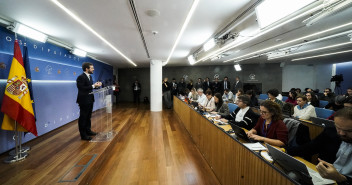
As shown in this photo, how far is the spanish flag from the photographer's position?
8.68ft

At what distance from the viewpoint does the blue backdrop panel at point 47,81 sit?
10.1ft

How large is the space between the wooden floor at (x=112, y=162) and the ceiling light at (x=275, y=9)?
2.76 meters

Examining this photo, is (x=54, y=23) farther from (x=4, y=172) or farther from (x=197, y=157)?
(x=197, y=157)

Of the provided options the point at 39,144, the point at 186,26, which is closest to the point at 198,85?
the point at 186,26

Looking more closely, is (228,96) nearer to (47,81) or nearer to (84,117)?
(84,117)

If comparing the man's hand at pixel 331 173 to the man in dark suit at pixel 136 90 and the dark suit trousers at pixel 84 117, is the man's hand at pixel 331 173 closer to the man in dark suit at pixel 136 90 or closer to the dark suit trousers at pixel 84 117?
the dark suit trousers at pixel 84 117

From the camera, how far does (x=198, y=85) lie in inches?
419

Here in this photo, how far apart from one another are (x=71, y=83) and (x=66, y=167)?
402 centimetres

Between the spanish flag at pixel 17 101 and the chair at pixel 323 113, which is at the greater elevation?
the spanish flag at pixel 17 101

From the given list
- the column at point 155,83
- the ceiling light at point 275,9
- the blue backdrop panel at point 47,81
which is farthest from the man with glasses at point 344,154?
the column at point 155,83

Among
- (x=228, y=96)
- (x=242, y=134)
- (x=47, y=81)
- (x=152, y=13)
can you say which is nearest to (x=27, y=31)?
(x=47, y=81)

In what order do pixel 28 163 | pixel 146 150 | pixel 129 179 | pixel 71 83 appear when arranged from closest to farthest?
pixel 129 179, pixel 28 163, pixel 146 150, pixel 71 83

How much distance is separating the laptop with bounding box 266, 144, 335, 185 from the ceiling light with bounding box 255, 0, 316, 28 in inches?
84.4

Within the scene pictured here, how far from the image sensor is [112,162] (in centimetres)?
293
